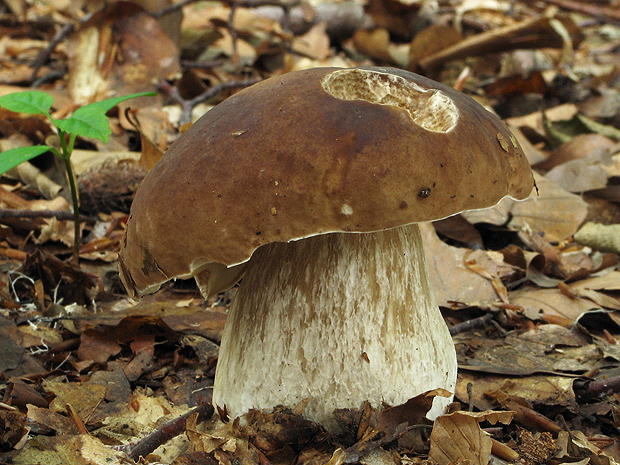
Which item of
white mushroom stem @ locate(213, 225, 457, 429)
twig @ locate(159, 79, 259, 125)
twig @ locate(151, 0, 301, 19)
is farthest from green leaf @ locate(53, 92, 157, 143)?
twig @ locate(151, 0, 301, 19)

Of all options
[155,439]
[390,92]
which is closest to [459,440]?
[155,439]

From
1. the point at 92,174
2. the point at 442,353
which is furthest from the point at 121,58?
the point at 442,353

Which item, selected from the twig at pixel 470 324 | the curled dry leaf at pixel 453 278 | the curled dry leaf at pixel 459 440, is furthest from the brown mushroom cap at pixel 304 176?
the curled dry leaf at pixel 453 278

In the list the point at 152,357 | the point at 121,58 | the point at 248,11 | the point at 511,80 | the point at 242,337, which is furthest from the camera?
the point at 248,11

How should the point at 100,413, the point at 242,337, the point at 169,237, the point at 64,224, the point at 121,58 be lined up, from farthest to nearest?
the point at 121,58
the point at 64,224
the point at 100,413
the point at 242,337
the point at 169,237

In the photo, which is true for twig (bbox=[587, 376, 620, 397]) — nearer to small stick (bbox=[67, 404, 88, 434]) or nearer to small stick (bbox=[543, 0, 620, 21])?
small stick (bbox=[67, 404, 88, 434])

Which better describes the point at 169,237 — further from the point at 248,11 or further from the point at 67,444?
the point at 248,11

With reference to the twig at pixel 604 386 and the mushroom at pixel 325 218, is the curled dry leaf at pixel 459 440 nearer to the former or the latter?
the mushroom at pixel 325 218
